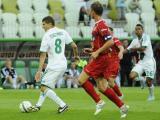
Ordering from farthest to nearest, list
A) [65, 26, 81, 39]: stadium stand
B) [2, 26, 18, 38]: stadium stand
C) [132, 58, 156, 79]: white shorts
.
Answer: [65, 26, 81, 39]: stadium stand < [2, 26, 18, 38]: stadium stand < [132, 58, 156, 79]: white shorts

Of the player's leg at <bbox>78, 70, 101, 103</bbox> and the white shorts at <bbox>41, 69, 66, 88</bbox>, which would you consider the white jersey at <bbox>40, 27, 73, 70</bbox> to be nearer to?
the white shorts at <bbox>41, 69, 66, 88</bbox>

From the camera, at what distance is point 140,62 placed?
67.8 feet

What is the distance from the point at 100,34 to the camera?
14.0 meters

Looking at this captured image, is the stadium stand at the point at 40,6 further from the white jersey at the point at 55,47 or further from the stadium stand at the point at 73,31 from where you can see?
the white jersey at the point at 55,47

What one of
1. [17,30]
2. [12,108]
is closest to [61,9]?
[17,30]

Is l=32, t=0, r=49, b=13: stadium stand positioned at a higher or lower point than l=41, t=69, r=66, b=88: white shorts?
higher

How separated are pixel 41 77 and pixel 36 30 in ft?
46.9

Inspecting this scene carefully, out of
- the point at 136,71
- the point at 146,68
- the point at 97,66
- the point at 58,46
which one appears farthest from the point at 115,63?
the point at 97,66

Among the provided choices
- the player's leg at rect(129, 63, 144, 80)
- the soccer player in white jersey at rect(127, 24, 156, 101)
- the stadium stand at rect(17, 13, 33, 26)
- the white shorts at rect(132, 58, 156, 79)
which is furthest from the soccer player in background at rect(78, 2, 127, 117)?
the stadium stand at rect(17, 13, 33, 26)

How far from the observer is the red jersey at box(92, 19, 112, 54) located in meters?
13.8

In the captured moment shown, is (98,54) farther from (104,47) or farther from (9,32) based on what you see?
(9,32)

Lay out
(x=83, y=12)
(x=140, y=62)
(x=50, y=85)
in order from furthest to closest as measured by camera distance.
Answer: (x=83, y=12) < (x=140, y=62) < (x=50, y=85)

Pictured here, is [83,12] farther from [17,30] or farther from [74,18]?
[17,30]

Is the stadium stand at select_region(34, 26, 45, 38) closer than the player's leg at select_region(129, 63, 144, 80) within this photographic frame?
No
